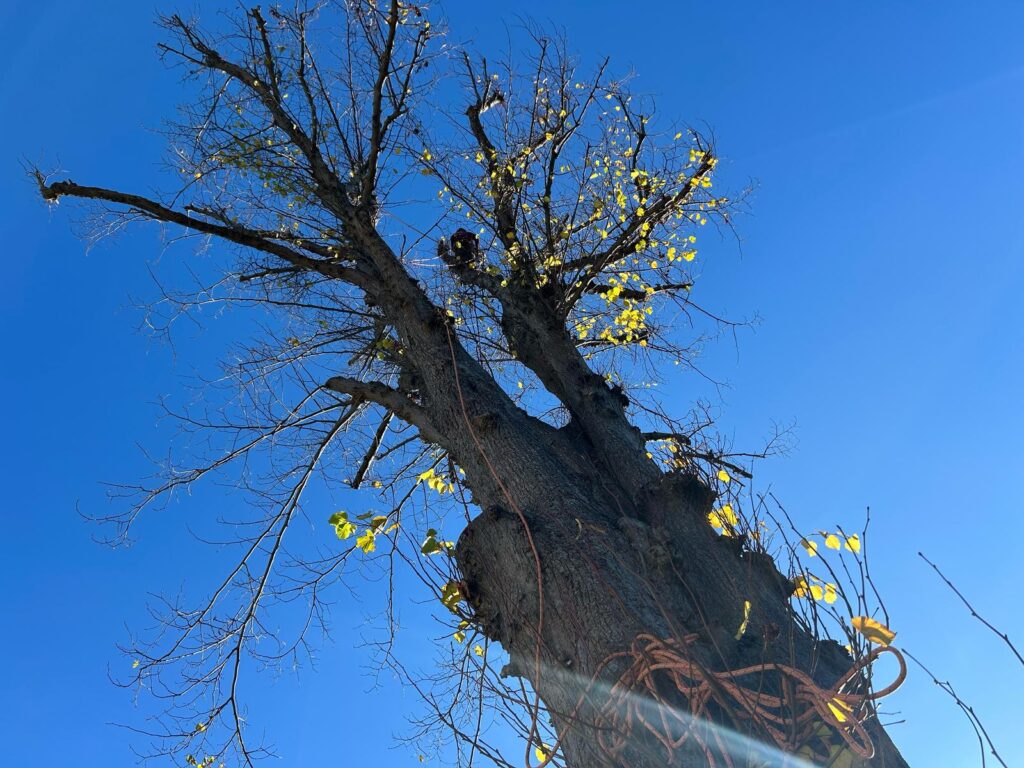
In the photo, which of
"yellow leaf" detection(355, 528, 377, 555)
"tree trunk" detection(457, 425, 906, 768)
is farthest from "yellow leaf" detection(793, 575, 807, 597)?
"yellow leaf" detection(355, 528, 377, 555)

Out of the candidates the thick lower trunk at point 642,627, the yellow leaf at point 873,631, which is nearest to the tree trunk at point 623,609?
the thick lower trunk at point 642,627

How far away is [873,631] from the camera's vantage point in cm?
160

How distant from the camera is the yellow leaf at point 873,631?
1581mm

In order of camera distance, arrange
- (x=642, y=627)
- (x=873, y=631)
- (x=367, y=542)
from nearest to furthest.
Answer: (x=873, y=631) < (x=642, y=627) < (x=367, y=542)

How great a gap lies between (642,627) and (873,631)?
0.80 m

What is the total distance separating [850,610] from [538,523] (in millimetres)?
1301

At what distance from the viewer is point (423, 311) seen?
4.40 m

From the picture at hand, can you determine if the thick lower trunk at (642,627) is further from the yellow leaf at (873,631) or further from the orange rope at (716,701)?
the yellow leaf at (873,631)

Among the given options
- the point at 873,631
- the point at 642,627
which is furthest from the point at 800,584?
the point at 642,627

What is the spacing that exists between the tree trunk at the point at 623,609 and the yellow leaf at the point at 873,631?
193 millimetres

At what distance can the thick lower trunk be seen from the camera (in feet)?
5.90

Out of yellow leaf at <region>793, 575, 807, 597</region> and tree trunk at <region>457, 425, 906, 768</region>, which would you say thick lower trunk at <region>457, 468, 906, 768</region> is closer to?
tree trunk at <region>457, 425, 906, 768</region>

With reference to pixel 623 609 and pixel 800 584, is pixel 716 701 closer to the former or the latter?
pixel 800 584

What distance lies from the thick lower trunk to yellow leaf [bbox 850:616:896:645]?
20 cm
